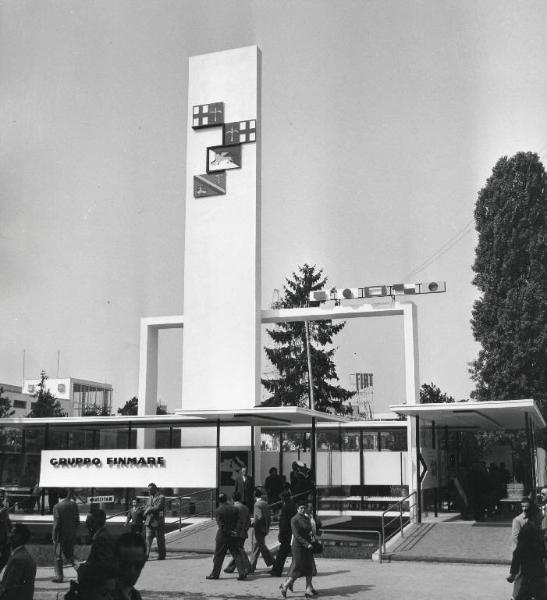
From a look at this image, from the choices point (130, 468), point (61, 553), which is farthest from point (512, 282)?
point (61, 553)

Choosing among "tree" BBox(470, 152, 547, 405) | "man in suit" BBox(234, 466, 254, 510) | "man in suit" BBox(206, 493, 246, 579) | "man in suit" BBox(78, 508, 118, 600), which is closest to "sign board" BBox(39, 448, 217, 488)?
"man in suit" BBox(234, 466, 254, 510)

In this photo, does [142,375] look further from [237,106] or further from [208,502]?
[237,106]

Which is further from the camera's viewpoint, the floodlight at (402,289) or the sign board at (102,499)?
the floodlight at (402,289)

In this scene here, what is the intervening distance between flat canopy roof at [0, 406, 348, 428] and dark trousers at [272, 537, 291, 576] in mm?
6855

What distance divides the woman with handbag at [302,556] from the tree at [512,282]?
25.4 meters

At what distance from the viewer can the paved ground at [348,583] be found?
13.2 meters

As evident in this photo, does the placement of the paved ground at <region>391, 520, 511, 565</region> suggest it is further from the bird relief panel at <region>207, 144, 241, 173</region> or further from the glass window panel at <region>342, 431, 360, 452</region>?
the bird relief panel at <region>207, 144, 241, 173</region>

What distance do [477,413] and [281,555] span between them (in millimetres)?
9101

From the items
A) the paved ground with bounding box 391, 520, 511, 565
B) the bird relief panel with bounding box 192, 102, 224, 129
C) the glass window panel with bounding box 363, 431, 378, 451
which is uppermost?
the bird relief panel with bounding box 192, 102, 224, 129

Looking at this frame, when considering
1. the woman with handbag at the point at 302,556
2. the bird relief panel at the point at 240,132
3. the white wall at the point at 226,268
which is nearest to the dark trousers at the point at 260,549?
the woman with handbag at the point at 302,556

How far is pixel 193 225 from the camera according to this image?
101ft

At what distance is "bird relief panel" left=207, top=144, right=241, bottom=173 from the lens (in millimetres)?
30594

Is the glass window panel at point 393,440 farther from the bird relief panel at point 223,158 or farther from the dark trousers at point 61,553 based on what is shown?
the dark trousers at point 61,553

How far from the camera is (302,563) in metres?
13.3
